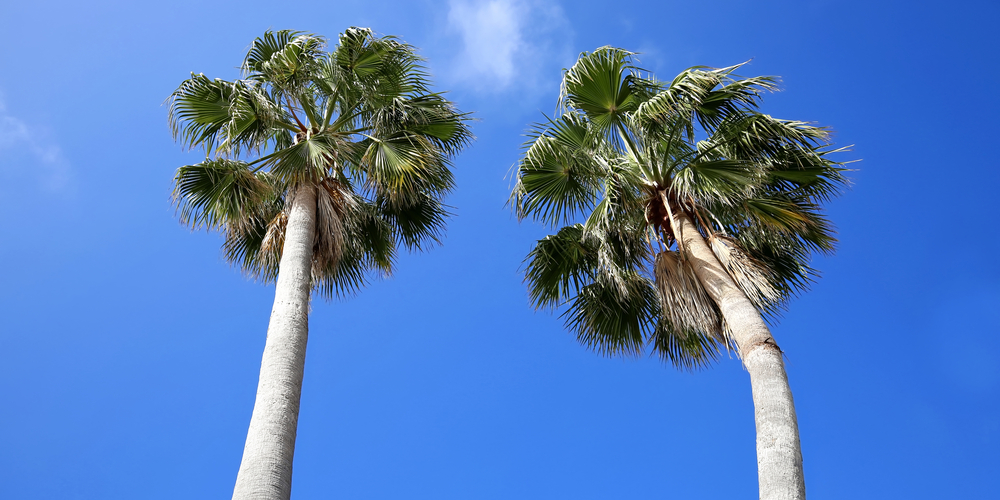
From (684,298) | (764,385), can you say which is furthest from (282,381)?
(684,298)

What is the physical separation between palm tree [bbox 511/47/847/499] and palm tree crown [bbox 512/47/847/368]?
2 centimetres

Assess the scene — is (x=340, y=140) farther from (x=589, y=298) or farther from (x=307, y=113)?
(x=589, y=298)

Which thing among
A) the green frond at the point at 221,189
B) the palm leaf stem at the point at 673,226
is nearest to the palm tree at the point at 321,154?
the green frond at the point at 221,189

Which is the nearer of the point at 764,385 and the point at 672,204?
the point at 764,385

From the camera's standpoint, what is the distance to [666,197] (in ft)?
32.6

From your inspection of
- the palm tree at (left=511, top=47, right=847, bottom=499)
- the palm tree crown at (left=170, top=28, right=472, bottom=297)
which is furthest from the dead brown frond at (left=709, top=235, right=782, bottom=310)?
the palm tree crown at (left=170, top=28, right=472, bottom=297)

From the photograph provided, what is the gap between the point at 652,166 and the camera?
9984 millimetres

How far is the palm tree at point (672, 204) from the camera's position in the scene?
9383mm

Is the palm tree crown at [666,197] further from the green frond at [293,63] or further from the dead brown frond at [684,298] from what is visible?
the green frond at [293,63]

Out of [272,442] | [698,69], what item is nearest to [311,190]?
[272,442]

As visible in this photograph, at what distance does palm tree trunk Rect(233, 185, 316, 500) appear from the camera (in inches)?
261

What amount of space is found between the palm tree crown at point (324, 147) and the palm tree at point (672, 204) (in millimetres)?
1555

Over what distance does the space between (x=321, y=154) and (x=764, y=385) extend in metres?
5.70

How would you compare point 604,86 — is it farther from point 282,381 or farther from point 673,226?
point 282,381
